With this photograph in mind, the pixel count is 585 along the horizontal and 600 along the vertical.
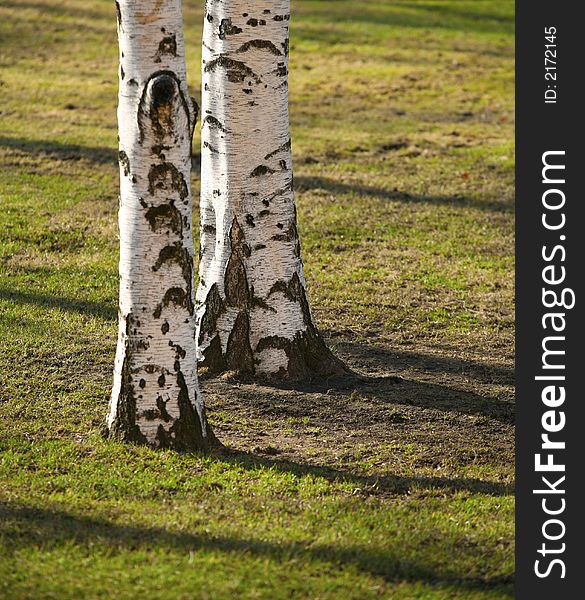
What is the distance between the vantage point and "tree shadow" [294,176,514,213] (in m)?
11.2

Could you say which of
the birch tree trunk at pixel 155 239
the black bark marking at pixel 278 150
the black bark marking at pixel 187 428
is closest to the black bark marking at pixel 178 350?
the birch tree trunk at pixel 155 239

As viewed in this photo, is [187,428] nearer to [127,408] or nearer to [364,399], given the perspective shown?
[127,408]

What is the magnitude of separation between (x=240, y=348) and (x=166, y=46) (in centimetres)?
211

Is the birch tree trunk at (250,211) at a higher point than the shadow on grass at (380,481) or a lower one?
higher

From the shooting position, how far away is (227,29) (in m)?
6.35

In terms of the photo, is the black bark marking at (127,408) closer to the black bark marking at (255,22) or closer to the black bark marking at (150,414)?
the black bark marking at (150,414)

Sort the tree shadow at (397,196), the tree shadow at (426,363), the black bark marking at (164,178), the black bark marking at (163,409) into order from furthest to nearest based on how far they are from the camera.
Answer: the tree shadow at (397,196) → the tree shadow at (426,363) → the black bark marking at (163,409) → the black bark marking at (164,178)

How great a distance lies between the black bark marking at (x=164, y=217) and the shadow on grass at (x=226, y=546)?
4.90ft

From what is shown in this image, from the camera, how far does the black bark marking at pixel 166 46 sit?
515 cm

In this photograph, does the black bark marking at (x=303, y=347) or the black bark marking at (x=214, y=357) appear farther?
the black bark marking at (x=214, y=357)

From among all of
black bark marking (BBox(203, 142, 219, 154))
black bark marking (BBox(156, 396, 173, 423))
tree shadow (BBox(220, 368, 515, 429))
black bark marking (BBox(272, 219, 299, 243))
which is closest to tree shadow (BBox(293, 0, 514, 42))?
black bark marking (BBox(203, 142, 219, 154))

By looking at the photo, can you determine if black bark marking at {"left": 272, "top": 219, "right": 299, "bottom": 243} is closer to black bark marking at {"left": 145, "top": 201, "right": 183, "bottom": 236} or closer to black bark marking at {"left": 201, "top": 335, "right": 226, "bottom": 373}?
black bark marking at {"left": 201, "top": 335, "right": 226, "bottom": 373}

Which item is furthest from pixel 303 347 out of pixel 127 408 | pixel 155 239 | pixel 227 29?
pixel 227 29

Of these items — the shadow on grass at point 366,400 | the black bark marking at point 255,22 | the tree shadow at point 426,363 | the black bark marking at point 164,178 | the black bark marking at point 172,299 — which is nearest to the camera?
the black bark marking at point 164,178
